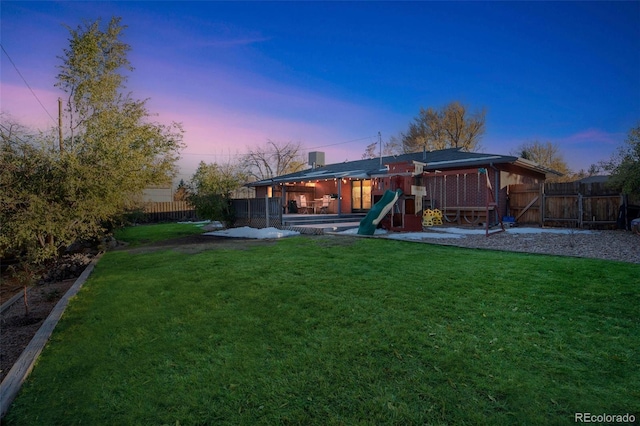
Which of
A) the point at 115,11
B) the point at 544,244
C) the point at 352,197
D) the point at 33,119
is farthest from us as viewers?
the point at 352,197

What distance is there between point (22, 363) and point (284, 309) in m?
2.28

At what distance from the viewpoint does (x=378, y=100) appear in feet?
66.5

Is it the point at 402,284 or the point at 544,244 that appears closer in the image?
the point at 402,284

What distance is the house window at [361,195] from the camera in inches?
766

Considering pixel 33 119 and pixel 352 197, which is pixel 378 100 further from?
pixel 33 119

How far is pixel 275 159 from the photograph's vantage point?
1478 inches

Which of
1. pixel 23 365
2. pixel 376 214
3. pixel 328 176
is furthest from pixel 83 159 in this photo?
pixel 328 176

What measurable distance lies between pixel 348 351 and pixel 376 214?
8755 millimetres

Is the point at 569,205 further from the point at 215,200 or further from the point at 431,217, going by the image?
the point at 215,200

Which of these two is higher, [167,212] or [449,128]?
[449,128]

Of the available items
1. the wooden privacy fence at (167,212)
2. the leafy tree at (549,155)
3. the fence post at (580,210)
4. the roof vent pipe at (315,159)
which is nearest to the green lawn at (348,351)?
the fence post at (580,210)

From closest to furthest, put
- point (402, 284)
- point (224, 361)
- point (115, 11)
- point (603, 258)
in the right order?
point (224, 361) < point (402, 284) < point (603, 258) < point (115, 11)

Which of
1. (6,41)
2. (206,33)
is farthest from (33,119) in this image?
(206,33)

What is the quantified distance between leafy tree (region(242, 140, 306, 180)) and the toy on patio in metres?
24.2
